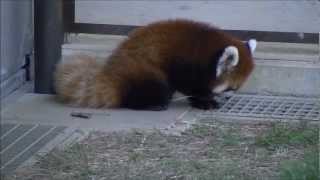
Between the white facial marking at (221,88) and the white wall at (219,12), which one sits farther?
the white wall at (219,12)

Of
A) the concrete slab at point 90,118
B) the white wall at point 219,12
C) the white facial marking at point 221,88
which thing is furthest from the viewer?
the white wall at point 219,12

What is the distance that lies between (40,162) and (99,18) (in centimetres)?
281

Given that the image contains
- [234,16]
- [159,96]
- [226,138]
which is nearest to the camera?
[226,138]

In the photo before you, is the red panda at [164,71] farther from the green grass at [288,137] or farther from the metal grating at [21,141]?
the green grass at [288,137]

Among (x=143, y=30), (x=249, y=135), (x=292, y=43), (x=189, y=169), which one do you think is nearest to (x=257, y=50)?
(x=292, y=43)

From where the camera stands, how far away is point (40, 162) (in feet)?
18.9

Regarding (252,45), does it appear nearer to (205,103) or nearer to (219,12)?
(205,103)

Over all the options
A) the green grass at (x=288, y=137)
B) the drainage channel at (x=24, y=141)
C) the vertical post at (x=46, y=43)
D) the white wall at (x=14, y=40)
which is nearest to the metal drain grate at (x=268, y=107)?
the green grass at (x=288, y=137)

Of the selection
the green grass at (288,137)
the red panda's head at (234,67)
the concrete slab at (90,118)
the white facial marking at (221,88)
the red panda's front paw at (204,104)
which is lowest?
the concrete slab at (90,118)

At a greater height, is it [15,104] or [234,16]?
[234,16]

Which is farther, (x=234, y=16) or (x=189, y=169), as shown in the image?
(x=234, y=16)

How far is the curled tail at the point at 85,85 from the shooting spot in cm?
724

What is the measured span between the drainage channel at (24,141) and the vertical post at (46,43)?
106 cm

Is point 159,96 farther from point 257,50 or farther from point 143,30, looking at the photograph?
Result: point 257,50
